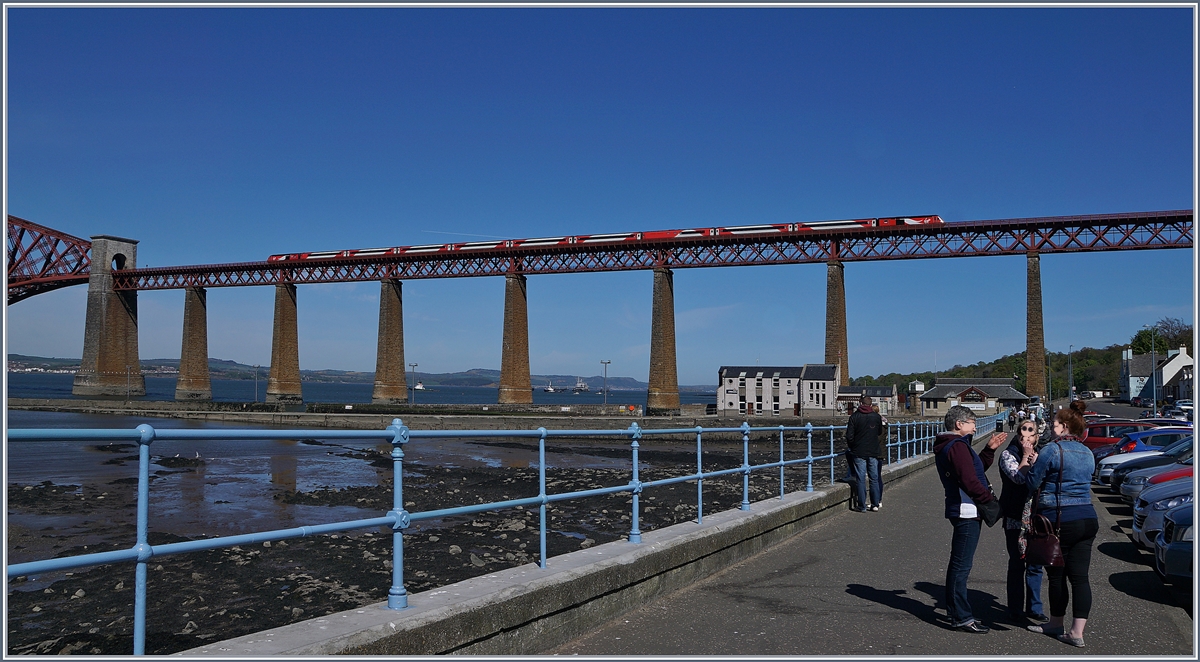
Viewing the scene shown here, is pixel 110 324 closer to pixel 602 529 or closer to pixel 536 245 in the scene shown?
pixel 536 245

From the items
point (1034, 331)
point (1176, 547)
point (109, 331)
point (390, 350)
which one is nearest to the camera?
point (1176, 547)

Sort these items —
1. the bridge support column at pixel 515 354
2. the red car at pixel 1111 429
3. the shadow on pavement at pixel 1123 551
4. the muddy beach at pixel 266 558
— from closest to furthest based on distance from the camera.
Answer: the muddy beach at pixel 266 558 → the shadow on pavement at pixel 1123 551 → the red car at pixel 1111 429 → the bridge support column at pixel 515 354

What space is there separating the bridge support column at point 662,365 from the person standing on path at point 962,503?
6341 cm

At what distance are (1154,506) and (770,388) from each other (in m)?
84.5

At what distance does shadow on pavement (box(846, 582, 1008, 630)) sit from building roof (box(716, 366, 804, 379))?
85.9 metres

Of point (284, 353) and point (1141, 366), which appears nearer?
point (284, 353)

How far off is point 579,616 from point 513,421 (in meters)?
61.8

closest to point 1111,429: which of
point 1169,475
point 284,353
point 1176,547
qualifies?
point 1169,475

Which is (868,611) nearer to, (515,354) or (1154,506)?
(1154,506)

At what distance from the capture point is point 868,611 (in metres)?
6.89

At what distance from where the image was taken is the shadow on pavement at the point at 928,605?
6.73 meters

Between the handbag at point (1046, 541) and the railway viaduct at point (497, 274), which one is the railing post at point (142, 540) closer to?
the handbag at point (1046, 541)

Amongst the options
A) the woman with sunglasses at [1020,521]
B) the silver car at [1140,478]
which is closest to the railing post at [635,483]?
the woman with sunglasses at [1020,521]

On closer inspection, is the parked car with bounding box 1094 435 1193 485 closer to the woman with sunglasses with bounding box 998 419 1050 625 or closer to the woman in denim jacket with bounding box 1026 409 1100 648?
the woman with sunglasses with bounding box 998 419 1050 625
